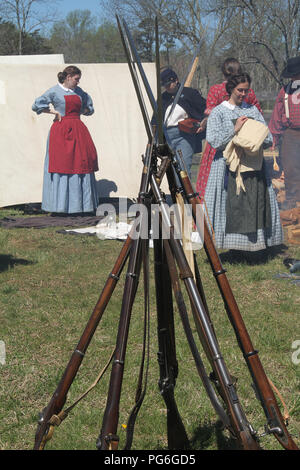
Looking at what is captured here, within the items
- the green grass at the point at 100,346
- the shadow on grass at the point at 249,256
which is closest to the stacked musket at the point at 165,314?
the green grass at the point at 100,346

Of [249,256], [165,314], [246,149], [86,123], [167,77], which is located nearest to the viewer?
[165,314]

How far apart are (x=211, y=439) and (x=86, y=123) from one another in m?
7.72

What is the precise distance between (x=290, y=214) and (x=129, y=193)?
3.32 metres

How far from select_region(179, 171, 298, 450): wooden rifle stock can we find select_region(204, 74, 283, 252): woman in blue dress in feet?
11.9

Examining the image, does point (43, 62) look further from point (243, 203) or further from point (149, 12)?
point (243, 203)

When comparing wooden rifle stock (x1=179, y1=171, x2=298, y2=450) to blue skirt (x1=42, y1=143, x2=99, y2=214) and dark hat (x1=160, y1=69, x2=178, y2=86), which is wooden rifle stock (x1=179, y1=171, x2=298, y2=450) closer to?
dark hat (x1=160, y1=69, x2=178, y2=86)

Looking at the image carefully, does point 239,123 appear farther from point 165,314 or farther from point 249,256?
point 165,314

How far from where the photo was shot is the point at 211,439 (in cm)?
279

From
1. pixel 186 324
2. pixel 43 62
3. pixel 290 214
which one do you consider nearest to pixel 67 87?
pixel 43 62

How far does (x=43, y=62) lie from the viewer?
10.2 metres

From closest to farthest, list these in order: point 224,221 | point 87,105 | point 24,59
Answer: point 224,221 → point 87,105 → point 24,59

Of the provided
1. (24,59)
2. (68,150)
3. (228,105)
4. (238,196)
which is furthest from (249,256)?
(24,59)

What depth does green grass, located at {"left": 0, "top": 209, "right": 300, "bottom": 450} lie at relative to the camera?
292 cm

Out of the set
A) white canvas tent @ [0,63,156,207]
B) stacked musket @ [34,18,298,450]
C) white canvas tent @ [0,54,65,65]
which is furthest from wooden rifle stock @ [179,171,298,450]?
white canvas tent @ [0,54,65,65]
